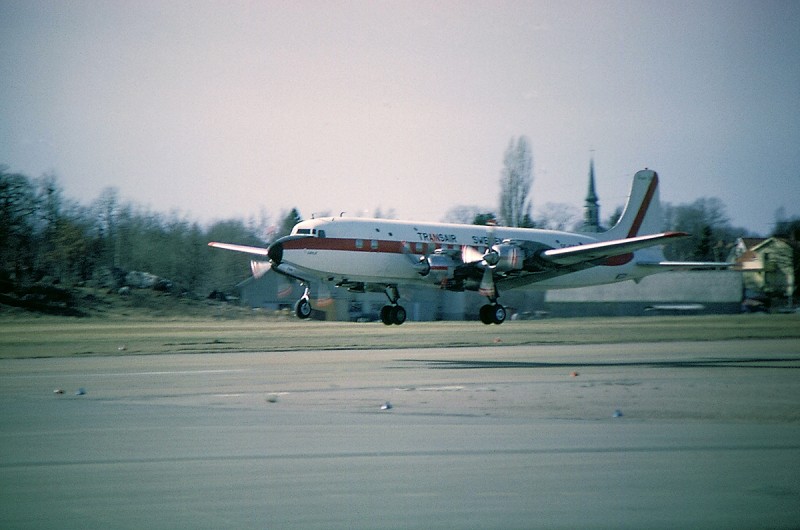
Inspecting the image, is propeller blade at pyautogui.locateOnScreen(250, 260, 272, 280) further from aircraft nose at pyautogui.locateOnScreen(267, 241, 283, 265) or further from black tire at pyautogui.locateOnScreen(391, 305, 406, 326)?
black tire at pyautogui.locateOnScreen(391, 305, 406, 326)

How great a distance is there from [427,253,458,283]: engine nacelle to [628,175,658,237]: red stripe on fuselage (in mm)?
13558

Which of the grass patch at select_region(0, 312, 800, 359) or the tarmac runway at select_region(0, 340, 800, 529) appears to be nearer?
the tarmac runway at select_region(0, 340, 800, 529)

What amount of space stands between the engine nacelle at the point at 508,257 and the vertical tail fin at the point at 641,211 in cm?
1006

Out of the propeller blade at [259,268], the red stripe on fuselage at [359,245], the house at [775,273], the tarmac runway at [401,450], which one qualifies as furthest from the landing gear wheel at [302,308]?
the house at [775,273]

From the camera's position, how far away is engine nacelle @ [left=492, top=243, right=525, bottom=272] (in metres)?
35.3

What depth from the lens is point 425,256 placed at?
Result: 35750 millimetres

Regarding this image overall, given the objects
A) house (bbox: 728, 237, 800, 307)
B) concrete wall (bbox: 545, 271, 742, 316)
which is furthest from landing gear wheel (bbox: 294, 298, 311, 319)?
house (bbox: 728, 237, 800, 307)

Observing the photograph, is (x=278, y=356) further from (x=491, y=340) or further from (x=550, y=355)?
(x=491, y=340)

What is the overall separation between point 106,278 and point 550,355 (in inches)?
1931

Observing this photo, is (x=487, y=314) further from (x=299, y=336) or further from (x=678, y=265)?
(x=678, y=265)

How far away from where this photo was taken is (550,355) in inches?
1088

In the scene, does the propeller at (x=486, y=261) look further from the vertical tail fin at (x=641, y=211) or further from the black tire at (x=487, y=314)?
the vertical tail fin at (x=641, y=211)

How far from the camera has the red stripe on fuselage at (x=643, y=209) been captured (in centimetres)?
4466

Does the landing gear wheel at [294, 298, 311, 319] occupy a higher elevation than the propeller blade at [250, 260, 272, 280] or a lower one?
lower
